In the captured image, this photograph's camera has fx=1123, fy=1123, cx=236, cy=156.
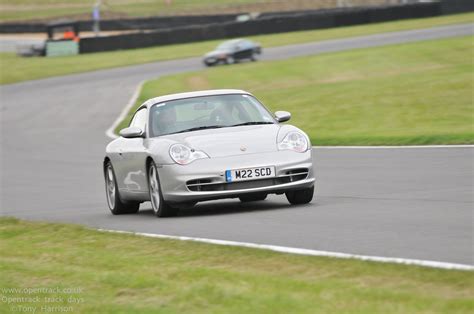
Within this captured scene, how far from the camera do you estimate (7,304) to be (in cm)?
684

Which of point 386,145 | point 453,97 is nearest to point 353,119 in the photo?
point 453,97

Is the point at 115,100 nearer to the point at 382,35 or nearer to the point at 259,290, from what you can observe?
the point at 382,35

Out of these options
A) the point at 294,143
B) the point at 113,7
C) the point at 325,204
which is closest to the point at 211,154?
the point at 294,143

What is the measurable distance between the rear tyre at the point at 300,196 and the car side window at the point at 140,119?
187 cm

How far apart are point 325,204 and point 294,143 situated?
0.71m

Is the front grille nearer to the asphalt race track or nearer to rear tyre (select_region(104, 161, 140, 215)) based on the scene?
the asphalt race track

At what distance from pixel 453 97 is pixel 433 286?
22.0 meters

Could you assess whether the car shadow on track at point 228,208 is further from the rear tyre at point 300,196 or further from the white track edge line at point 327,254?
the white track edge line at point 327,254

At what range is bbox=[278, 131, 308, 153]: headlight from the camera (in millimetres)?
11547

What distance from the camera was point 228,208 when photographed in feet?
40.0

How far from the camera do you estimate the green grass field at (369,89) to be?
23.0 meters

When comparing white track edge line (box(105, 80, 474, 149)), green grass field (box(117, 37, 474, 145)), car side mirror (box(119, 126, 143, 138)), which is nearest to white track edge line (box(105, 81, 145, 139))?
white track edge line (box(105, 80, 474, 149))

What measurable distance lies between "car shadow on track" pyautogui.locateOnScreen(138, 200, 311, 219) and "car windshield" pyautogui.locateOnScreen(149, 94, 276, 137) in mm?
894

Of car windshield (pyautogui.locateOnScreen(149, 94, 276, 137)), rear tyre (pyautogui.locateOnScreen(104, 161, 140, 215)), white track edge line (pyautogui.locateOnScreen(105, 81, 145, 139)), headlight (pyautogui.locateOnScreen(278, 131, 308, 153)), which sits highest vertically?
car windshield (pyautogui.locateOnScreen(149, 94, 276, 137))
